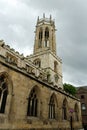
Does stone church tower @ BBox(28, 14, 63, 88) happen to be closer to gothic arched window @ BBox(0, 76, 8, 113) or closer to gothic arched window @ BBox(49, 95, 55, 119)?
gothic arched window @ BBox(49, 95, 55, 119)

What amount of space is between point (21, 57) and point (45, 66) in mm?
8511

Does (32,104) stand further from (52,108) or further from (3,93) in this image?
(52,108)

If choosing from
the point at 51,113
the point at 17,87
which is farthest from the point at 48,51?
the point at 17,87

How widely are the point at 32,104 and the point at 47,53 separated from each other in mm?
22907

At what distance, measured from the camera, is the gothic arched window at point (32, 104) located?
13041 mm

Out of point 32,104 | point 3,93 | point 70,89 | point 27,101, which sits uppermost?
point 70,89

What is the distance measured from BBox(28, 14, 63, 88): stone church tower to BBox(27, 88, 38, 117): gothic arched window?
16357 millimetres

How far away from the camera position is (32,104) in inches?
539

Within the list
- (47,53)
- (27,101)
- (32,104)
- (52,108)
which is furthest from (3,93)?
(47,53)

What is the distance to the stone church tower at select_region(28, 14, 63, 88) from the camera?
112 ft

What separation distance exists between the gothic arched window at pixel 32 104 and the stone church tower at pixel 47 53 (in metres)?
16.4

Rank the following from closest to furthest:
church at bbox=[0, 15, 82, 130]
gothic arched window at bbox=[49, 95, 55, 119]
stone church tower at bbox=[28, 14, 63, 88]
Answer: church at bbox=[0, 15, 82, 130] → gothic arched window at bbox=[49, 95, 55, 119] → stone church tower at bbox=[28, 14, 63, 88]

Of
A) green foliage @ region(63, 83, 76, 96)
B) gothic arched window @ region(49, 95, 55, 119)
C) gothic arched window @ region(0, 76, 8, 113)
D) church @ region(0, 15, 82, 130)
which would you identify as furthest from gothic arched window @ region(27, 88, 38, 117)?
green foliage @ region(63, 83, 76, 96)

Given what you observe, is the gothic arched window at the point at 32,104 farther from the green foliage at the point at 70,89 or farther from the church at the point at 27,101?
the green foliage at the point at 70,89
